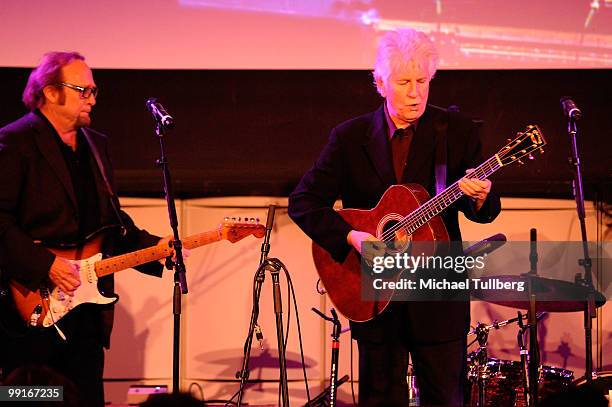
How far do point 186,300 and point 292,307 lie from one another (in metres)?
0.81

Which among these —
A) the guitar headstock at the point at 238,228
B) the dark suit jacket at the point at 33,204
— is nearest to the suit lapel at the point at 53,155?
the dark suit jacket at the point at 33,204

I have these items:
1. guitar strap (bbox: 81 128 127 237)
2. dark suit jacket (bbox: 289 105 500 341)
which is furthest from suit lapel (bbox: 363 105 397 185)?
guitar strap (bbox: 81 128 127 237)

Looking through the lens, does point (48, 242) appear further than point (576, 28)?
No

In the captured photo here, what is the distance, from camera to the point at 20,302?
14.9ft

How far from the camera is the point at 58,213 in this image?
4559 mm

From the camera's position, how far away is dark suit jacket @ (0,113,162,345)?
4.42m

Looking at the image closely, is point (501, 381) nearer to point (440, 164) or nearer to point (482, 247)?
point (482, 247)

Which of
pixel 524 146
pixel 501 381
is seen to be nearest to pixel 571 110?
pixel 524 146

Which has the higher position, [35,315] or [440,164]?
[440,164]

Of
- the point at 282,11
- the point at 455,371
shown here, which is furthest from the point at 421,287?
the point at 282,11

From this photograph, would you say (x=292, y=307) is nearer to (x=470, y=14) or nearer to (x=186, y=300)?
(x=186, y=300)

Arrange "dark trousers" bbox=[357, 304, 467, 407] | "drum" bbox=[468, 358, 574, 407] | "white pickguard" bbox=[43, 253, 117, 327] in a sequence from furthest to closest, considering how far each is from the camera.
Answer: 1. "drum" bbox=[468, 358, 574, 407]
2. "white pickguard" bbox=[43, 253, 117, 327]
3. "dark trousers" bbox=[357, 304, 467, 407]

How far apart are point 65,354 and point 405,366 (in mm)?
1650

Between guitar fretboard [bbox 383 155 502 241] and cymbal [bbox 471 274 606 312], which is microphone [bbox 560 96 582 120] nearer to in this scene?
cymbal [bbox 471 274 606 312]
